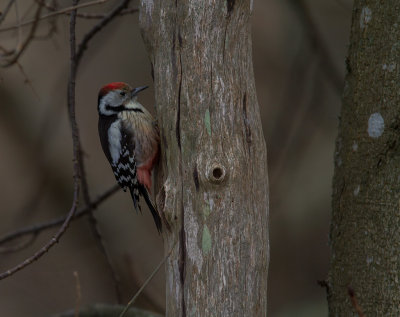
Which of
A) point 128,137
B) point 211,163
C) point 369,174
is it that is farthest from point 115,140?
point 369,174

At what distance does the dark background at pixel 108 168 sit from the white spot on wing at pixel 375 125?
266 cm

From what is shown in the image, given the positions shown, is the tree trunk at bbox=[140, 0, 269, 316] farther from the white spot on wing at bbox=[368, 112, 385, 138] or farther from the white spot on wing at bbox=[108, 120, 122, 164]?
the white spot on wing at bbox=[108, 120, 122, 164]

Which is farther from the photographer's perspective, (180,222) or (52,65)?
(52,65)

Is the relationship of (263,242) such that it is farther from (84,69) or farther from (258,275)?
(84,69)

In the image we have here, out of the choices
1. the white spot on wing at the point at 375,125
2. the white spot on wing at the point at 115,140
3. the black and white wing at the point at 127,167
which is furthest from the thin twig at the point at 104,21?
the white spot on wing at the point at 375,125

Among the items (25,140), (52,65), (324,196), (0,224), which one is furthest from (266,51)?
(0,224)

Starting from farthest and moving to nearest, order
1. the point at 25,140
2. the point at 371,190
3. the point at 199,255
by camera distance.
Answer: the point at 25,140, the point at 371,190, the point at 199,255

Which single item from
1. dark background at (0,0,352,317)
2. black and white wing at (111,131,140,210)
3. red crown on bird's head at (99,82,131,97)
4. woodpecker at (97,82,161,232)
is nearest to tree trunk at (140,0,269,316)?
woodpecker at (97,82,161,232)

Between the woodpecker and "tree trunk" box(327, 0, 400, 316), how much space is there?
121 centimetres

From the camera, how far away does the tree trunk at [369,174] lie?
113 inches

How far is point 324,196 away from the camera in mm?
6715

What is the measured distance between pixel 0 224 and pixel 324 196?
11.7 ft

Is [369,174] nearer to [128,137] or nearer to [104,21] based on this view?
[128,137]

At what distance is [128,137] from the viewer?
4238 mm
